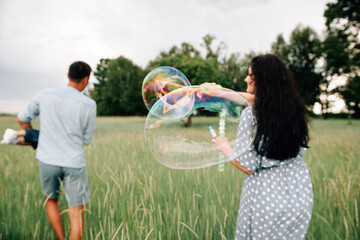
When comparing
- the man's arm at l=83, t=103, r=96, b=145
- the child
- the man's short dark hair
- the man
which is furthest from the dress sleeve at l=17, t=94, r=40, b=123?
the man's arm at l=83, t=103, r=96, b=145

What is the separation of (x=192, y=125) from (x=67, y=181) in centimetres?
143

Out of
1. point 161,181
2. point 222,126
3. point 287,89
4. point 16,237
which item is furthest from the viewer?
point 161,181

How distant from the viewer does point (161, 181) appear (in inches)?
158

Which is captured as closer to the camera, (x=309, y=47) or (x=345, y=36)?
(x=345, y=36)

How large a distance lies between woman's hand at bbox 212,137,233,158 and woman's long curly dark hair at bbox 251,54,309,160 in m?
0.18

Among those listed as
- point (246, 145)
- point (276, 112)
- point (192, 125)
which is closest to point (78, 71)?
point (192, 125)

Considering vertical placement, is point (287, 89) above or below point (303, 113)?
above

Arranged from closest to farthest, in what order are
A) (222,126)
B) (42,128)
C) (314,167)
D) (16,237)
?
(222,126), (42,128), (16,237), (314,167)

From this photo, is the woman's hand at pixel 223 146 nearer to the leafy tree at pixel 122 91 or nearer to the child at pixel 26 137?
the child at pixel 26 137

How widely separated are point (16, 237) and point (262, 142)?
106 inches

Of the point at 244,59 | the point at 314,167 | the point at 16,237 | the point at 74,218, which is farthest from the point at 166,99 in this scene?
the point at 244,59

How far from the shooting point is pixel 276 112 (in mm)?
1619

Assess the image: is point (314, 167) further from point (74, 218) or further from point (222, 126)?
point (74, 218)

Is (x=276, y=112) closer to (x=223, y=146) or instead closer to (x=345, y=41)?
(x=223, y=146)
